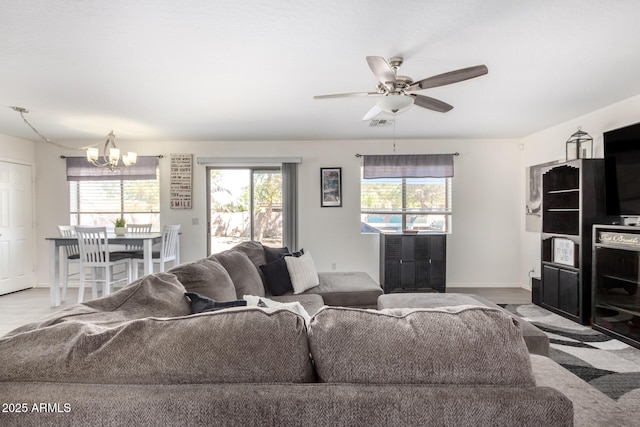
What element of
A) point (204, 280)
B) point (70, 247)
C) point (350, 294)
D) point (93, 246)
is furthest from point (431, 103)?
point (70, 247)

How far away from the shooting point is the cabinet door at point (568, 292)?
11.4ft

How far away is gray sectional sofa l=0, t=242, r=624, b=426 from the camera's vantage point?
0.75 meters

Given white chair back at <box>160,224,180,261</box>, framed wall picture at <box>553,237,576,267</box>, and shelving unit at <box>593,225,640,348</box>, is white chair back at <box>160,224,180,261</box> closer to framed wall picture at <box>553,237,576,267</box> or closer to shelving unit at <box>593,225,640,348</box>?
framed wall picture at <box>553,237,576,267</box>

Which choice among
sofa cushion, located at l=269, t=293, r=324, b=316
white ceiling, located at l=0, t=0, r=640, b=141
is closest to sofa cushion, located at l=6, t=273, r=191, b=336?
sofa cushion, located at l=269, t=293, r=324, b=316

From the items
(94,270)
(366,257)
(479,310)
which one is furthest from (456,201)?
(94,270)

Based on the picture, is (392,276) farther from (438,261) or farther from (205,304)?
(205,304)

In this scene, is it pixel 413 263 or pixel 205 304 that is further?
pixel 413 263

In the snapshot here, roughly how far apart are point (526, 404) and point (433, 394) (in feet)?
0.69

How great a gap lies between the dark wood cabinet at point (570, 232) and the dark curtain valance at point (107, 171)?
18.3ft

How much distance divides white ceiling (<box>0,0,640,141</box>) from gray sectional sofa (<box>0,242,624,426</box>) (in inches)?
68.0

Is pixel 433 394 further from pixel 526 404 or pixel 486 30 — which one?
pixel 486 30

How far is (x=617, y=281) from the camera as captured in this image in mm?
3104

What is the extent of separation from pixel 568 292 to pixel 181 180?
5.34m

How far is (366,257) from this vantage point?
5.31 m
